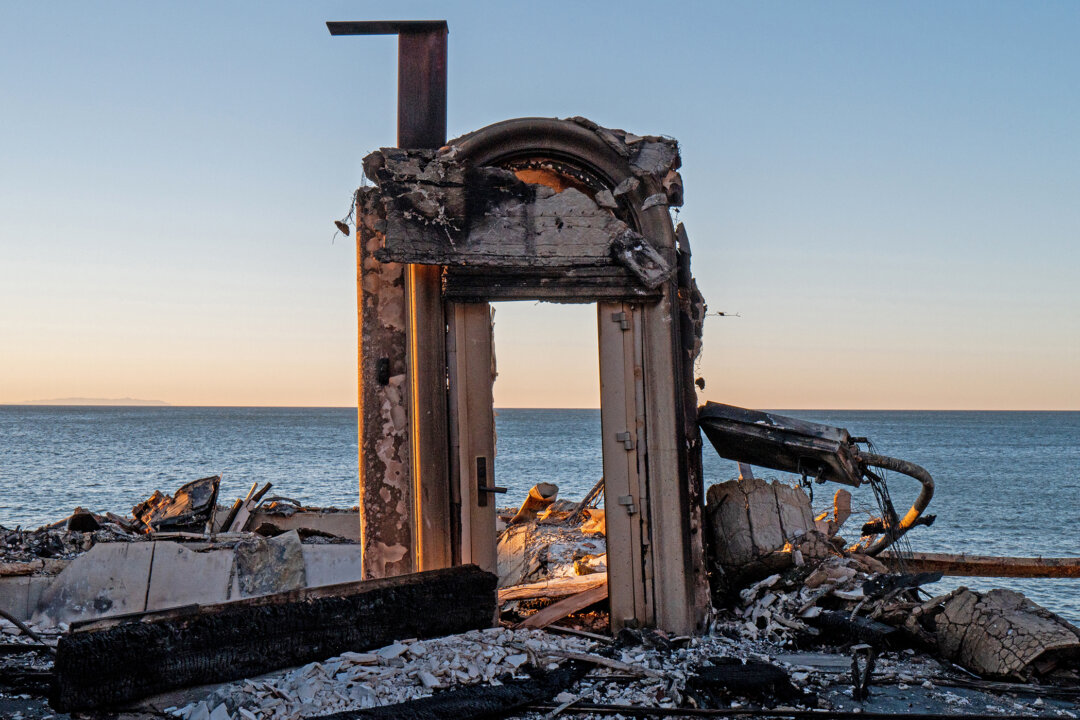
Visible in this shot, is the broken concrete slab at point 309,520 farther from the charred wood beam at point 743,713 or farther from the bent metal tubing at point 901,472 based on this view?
the charred wood beam at point 743,713

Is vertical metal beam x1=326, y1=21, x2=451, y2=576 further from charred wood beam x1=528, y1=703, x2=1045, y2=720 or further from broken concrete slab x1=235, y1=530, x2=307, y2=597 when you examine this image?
broken concrete slab x1=235, y1=530, x2=307, y2=597

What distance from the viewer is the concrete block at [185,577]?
28.7 feet

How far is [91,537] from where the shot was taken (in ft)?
34.2

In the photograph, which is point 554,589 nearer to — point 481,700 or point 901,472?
point 481,700

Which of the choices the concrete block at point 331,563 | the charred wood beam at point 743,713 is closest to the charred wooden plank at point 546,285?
the charred wood beam at point 743,713

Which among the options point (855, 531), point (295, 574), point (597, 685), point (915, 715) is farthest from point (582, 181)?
point (855, 531)

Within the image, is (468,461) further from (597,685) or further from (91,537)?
(91,537)

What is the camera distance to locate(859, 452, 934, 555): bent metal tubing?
303 inches

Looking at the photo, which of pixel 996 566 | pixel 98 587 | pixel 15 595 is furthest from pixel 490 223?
pixel 996 566

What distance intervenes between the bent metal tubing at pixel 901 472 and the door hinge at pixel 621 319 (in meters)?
2.29

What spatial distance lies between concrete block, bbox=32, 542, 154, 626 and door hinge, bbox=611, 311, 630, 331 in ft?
16.2

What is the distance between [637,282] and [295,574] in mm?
4851

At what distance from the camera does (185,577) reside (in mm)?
8836

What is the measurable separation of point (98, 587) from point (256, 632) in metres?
3.86
